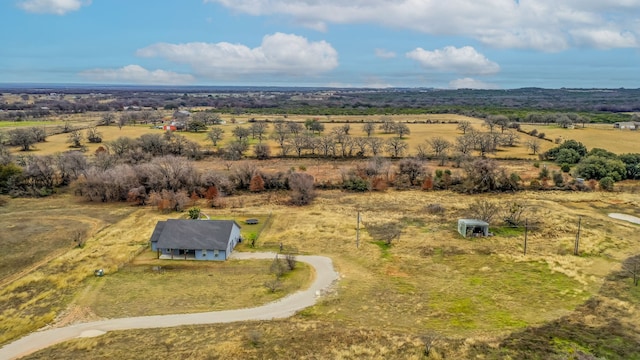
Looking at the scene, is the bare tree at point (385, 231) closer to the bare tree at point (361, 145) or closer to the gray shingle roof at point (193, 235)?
the gray shingle roof at point (193, 235)

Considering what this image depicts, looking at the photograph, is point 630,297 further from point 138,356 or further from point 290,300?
point 138,356

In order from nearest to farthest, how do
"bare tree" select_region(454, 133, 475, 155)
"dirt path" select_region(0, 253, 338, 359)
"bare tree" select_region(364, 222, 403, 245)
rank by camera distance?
"dirt path" select_region(0, 253, 338, 359)
"bare tree" select_region(364, 222, 403, 245)
"bare tree" select_region(454, 133, 475, 155)

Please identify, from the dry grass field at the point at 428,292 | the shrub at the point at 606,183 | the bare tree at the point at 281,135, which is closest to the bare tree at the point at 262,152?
the bare tree at the point at 281,135

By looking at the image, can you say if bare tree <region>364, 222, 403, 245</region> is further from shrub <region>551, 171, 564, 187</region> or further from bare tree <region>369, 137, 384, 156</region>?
bare tree <region>369, 137, 384, 156</region>

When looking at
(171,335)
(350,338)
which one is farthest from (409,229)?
(171,335)

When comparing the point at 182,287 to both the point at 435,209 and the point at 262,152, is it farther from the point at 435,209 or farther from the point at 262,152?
the point at 262,152

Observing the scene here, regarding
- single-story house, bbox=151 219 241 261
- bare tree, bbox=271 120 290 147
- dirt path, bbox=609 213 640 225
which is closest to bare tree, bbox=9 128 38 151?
bare tree, bbox=271 120 290 147

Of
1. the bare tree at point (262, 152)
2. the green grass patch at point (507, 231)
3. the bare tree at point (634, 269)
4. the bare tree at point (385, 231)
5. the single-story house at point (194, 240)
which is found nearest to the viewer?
the bare tree at point (634, 269)

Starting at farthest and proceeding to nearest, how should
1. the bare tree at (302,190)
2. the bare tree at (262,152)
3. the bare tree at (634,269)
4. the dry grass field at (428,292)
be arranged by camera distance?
the bare tree at (262,152) < the bare tree at (302,190) < the bare tree at (634,269) < the dry grass field at (428,292)
